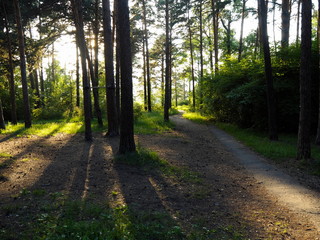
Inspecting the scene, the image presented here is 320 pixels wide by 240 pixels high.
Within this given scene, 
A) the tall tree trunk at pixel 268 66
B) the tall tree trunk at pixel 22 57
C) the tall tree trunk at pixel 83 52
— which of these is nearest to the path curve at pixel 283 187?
the tall tree trunk at pixel 268 66

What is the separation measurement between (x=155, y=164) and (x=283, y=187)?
3.76 meters

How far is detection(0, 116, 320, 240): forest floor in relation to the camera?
4.55m

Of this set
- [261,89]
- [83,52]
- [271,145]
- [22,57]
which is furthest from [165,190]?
[22,57]

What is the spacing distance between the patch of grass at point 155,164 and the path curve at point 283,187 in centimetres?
200

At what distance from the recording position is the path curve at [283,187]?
17.8 ft

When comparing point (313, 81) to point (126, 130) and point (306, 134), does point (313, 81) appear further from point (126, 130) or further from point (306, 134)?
point (126, 130)

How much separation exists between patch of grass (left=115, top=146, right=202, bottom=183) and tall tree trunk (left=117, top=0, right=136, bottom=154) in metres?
0.45

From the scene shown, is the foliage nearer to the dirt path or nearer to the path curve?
the path curve

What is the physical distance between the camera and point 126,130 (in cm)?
876

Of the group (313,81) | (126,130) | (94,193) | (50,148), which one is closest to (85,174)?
(94,193)

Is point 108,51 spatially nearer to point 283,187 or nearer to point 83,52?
point 83,52

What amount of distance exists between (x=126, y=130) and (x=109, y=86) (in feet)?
13.4

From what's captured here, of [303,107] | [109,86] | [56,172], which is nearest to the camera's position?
[56,172]

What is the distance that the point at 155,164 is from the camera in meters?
8.19
